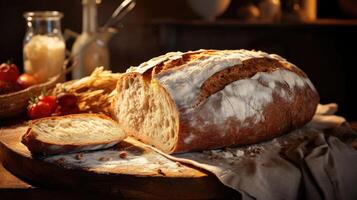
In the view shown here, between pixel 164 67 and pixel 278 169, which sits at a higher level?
pixel 164 67

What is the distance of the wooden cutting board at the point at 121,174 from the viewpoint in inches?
64.1

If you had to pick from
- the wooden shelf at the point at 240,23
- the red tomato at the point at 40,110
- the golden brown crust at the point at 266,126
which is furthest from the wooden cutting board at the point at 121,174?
the wooden shelf at the point at 240,23

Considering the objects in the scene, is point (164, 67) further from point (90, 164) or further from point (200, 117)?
point (90, 164)

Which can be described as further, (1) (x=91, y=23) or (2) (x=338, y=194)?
(1) (x=91, y=23)

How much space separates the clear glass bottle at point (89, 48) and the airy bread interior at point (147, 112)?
1.00m

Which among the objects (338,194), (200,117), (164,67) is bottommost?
(338,194)

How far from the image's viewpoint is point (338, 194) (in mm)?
1731

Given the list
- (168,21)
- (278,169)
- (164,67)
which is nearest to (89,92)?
(164,67)

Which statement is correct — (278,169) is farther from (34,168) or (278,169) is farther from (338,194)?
(34,168)

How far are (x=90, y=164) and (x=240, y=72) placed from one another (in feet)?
2.14

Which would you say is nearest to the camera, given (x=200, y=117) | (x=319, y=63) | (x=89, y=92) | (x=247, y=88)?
(x=200, y=117)

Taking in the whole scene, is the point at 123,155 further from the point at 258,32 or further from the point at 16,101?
the point at 258,32

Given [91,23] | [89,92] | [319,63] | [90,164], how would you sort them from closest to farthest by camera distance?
[90,164] → [89,92] → [91,23] → [319,63]

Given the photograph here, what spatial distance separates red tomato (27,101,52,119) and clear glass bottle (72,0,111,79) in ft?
2.61
